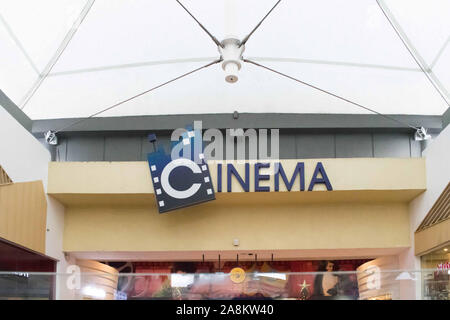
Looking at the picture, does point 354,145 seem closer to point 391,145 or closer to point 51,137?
point 391,145

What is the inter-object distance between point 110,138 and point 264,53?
427 centimetres

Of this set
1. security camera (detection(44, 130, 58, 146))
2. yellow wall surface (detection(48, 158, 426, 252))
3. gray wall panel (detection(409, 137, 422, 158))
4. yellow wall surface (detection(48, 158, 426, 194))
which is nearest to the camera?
yellow wall surface (detection(48, 158, 426, 194))

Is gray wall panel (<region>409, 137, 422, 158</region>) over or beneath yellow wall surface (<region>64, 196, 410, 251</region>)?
over

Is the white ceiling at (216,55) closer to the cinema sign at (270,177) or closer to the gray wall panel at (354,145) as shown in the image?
the gray wall panel at (354,145)

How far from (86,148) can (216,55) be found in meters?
3.96

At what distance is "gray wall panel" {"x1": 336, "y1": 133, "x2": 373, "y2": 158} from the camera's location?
12.7m

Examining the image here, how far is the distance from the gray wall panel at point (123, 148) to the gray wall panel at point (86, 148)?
0.48 ft

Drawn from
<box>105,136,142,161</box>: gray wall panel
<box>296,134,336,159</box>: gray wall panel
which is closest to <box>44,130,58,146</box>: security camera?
<box>105,136,142,161</box>: gray wall panel

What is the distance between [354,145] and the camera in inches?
502

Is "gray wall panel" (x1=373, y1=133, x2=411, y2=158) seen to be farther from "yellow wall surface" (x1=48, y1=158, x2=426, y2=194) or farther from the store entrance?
the store entrance

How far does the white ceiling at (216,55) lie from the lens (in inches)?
396

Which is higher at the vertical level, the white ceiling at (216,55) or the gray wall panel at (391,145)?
the white ceiling at (216,55)

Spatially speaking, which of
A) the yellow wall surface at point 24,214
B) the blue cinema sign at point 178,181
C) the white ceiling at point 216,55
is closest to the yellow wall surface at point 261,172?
the blue cinema sign at point 178,181

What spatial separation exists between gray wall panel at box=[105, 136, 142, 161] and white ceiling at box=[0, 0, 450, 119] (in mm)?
645
